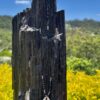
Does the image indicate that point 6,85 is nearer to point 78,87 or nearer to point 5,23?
point 78,87

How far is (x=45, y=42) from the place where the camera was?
365cm

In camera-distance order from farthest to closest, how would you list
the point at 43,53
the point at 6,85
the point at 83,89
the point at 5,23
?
1. the point at 5,23
2. the point at 83,89
3. the point at 6,85
4. the point at 43,53

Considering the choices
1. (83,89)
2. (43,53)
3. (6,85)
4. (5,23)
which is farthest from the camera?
(5,23)

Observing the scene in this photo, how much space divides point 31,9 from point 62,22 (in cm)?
32

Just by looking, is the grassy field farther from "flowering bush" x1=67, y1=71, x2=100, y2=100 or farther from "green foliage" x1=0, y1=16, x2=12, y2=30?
"green foliage" x1=0, y1=16, x2=12, y2=30

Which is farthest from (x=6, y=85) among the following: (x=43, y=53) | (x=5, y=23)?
(x=5, y=23)

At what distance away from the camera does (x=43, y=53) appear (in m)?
3.64

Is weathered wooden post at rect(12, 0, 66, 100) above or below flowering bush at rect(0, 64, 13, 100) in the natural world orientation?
above

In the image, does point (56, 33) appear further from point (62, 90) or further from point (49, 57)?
point (62, 90)

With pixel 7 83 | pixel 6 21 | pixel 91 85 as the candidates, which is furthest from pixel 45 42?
pixel 6 21

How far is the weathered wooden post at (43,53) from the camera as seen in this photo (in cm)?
365

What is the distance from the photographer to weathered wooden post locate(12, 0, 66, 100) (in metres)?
3.65

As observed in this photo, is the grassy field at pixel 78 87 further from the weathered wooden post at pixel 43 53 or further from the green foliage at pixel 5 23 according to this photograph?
the green foliage at pixel 5 23

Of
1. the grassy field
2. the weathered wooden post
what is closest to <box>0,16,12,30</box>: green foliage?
the grassy field
